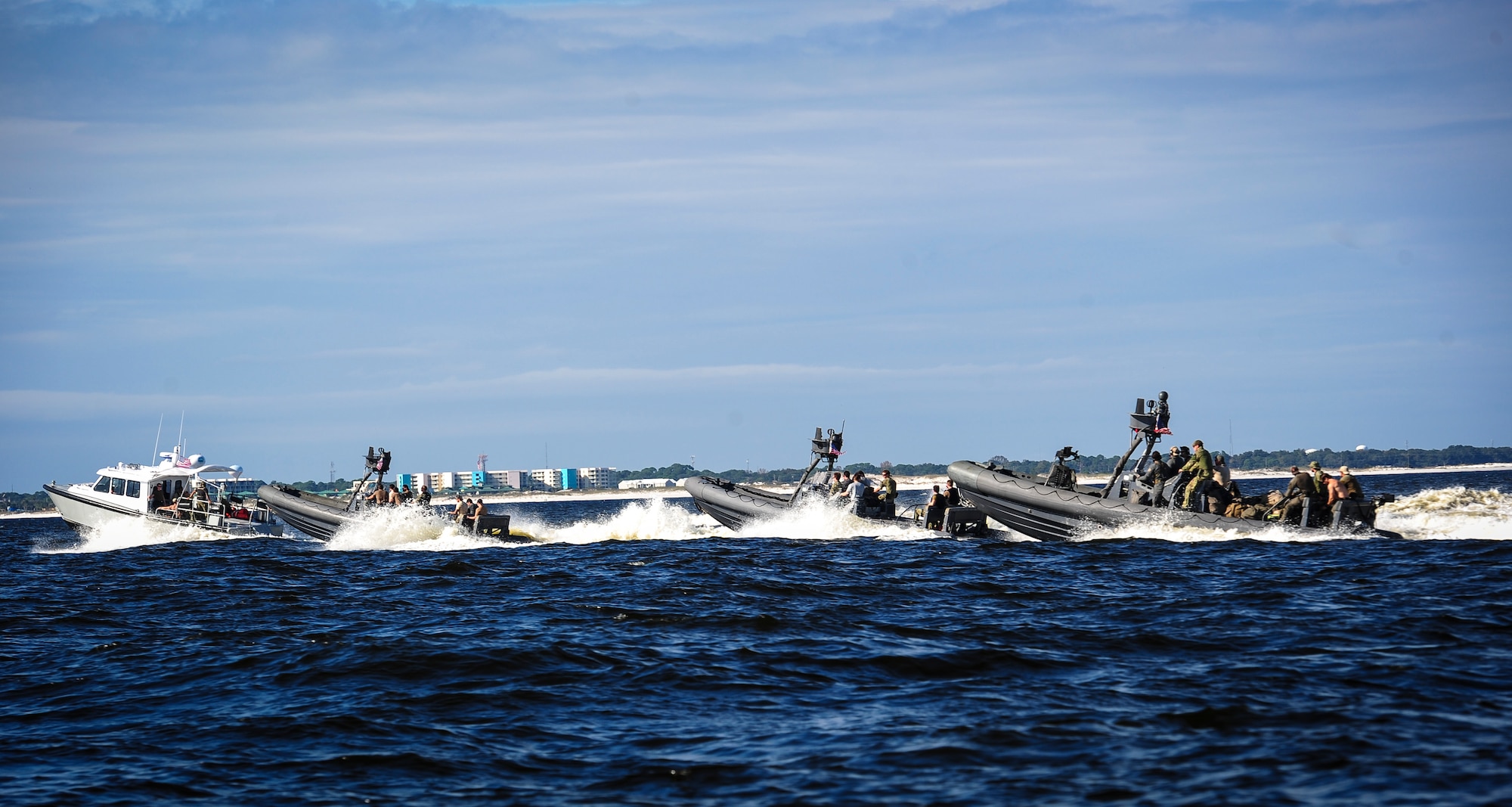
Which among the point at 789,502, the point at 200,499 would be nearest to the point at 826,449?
the point at 789,502

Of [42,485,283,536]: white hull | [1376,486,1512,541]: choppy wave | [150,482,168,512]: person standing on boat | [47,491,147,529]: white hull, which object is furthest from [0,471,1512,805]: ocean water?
[47,491,147,529]: white hull

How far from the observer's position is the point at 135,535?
32.8 m

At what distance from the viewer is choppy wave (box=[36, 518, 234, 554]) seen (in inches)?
1255

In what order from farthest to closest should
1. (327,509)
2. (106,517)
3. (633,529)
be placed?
1. (106,517)
2. (633,529)
3. (327,509)

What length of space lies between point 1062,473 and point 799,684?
14.8 metres

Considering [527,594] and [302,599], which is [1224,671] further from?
[302,599]

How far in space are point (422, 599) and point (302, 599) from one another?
1.94 meters

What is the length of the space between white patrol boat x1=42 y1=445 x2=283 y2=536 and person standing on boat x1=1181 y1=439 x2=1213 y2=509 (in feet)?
74.6

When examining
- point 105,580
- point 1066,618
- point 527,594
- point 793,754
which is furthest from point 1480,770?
point 105,580

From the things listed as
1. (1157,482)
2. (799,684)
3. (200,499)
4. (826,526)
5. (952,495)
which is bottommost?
(799,684)

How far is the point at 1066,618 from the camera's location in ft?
46.2

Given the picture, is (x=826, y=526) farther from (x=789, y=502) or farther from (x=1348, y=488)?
(x=1348, y=488)

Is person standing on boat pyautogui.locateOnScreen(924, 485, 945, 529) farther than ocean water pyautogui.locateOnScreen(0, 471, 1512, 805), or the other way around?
person standing on boat pyautogui.locateOnScreen(924, 485, 945, 529)

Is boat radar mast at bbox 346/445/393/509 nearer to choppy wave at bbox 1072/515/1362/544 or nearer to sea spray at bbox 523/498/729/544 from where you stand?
sea spray at bbox 523/498/729/544
